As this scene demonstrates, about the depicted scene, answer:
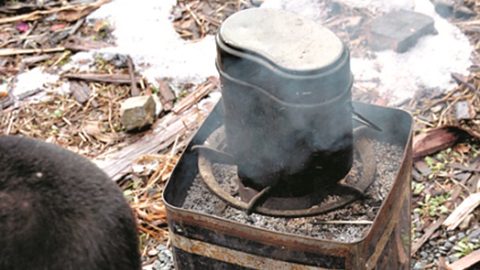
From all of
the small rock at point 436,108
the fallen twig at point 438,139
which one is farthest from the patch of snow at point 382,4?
the fallen twig at point 438,139

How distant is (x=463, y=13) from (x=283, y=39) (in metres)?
3.50

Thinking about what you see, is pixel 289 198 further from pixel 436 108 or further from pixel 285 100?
pixel 436 108

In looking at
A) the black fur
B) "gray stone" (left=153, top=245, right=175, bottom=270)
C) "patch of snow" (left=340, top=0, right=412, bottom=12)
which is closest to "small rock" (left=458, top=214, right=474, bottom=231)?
"gray stone" (left=153, top=245, right=175, bottom=270)

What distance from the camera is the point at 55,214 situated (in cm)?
262

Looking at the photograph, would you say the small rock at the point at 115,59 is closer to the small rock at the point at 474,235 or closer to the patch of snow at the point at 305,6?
the patch of snow at the point at 305,6

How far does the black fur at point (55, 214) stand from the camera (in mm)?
2564

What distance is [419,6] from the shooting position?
6.75m

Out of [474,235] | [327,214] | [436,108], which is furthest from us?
[436,108]

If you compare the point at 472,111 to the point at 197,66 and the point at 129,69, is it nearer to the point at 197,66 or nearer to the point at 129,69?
the point at 197,66

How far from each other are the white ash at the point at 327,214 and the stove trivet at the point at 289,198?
0.14ft

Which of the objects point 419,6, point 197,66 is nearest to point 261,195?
point 197,66

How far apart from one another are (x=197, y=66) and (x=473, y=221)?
2.55 m

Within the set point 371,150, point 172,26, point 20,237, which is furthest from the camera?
point 172,26

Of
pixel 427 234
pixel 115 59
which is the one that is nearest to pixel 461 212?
pixel 427 234
